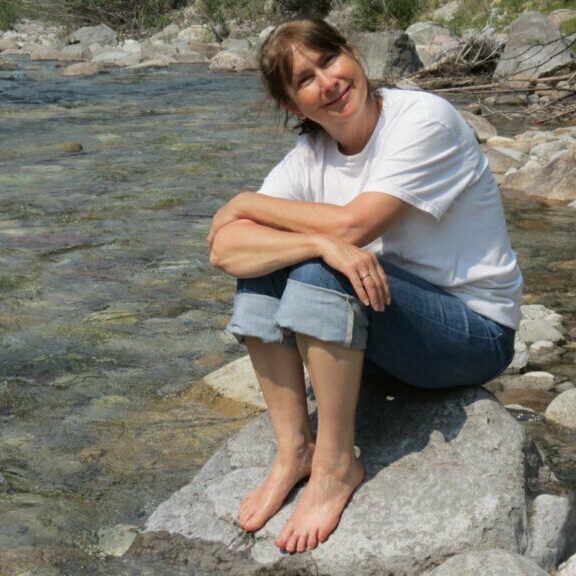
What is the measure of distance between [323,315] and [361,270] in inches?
5.2

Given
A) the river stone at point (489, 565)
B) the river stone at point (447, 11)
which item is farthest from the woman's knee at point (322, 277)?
the river stone at point (447, 11)

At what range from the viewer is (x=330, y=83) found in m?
2.52

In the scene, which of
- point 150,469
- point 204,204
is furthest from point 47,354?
point 204,204

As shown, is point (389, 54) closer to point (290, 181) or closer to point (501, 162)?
point (501, 162)

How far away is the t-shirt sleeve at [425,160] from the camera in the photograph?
2.42m

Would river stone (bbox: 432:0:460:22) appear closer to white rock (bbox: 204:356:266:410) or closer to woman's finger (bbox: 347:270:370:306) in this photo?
white rock (bbox: 204:356:266:410)

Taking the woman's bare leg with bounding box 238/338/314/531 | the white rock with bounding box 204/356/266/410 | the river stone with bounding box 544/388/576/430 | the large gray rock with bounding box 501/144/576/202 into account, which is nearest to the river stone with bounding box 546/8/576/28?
the large gray rock with bounding box 501/144/576/202

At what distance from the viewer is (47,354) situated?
4.35 meters

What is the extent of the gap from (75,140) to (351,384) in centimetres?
847

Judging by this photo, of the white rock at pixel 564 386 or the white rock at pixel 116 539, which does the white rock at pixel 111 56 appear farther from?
the white rock at pixel 116 539

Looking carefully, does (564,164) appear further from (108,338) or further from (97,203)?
(108,338)

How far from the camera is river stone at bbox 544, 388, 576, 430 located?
3.42 metres

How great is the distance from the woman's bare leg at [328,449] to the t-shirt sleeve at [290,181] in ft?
1.67

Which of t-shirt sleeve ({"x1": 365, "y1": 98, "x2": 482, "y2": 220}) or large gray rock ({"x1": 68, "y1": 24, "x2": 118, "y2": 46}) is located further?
large gray rock ({"x1": 68, "y1": 24, "x2": 118, "y2": 46})
